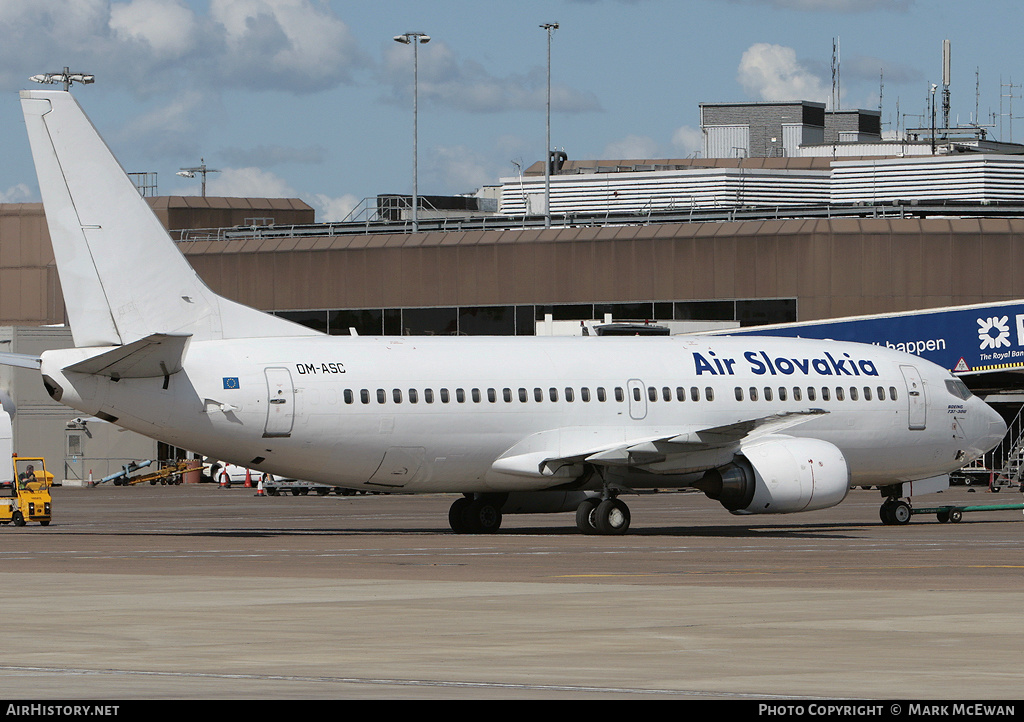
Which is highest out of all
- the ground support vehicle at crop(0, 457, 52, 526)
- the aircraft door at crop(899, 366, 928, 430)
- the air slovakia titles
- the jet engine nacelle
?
the air slovakia titles

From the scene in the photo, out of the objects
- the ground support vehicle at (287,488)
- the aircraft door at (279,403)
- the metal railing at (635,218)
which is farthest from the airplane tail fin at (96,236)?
the metal railing at (635,218)

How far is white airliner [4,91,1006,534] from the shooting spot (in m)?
33.1

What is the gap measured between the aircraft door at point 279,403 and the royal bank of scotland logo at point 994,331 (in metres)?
46.0

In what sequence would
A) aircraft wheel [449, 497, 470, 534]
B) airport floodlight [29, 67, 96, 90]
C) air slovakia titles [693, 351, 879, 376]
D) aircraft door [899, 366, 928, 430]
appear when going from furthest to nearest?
1. airport floodlight [29, 67, 96, 90]
2. aircraft door [899, 366, 928, 430]
3. air slovakia titles [693, 351, 879, 376]
4. aircraft wheel [449, 497, 470, 534]

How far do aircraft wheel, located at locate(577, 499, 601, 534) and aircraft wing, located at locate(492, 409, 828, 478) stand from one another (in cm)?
82

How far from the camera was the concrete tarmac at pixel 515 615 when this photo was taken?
13211 millimetres

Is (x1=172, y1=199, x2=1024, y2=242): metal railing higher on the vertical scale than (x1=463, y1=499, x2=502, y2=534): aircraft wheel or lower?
higher

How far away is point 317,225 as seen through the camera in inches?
4119

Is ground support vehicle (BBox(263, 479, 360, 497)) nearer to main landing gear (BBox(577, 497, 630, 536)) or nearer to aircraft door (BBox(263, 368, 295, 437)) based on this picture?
main landing gear (BBox(577, 497, 630, 536))

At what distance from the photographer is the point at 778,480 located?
36.1 metres

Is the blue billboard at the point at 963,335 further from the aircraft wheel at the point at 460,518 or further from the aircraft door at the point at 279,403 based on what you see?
the aircraft door at the point at 279,403

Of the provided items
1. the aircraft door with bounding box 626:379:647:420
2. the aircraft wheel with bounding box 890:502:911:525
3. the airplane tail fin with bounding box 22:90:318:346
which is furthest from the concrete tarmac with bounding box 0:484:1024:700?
the airplane tail fin with bounding box 22:90:318:346

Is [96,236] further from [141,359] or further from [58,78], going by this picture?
[58,78]
